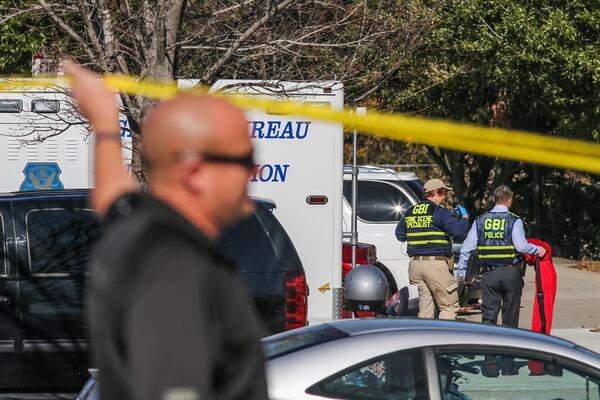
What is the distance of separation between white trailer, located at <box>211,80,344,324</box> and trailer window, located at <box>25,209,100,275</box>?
103 inches

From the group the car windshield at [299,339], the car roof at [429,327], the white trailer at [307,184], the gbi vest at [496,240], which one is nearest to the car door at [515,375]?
the car roof at [429,327]

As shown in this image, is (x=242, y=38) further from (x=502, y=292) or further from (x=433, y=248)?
(x=502, y=292)

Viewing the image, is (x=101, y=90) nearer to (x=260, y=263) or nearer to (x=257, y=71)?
(x=260, y=263)

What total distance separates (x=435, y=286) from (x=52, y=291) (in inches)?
177

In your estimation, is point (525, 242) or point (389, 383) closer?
point (389, 383)

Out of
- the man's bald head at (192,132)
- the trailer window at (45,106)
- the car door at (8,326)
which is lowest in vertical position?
the car door at (8,326)

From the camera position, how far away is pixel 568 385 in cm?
540

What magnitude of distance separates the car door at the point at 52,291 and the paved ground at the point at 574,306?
6070 mm

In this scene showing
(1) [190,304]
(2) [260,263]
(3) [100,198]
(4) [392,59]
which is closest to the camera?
(1) [190,304]

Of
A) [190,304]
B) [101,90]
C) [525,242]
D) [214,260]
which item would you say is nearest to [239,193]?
[214,260]

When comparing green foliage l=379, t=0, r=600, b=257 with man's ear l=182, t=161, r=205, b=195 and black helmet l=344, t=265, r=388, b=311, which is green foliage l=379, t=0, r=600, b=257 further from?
man's ear l=182, t=161, r=205, b=195

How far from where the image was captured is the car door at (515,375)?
5320 mm

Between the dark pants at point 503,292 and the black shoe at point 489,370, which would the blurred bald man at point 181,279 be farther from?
the dark pants at point 503,292

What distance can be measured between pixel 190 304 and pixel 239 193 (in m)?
0.30
